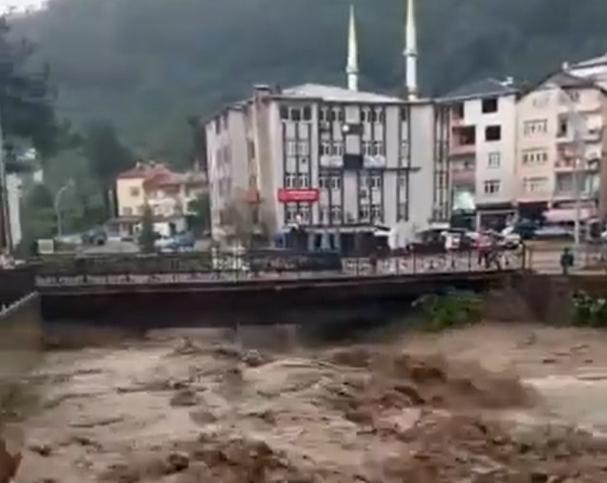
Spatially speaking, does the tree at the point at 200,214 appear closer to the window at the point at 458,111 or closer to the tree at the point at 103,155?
the tree at the point at 103,155

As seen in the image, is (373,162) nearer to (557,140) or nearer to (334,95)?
(334,95)

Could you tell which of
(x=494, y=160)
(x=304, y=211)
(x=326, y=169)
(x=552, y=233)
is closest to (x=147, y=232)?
(x=304, y=211)

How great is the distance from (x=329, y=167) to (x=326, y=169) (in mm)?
97

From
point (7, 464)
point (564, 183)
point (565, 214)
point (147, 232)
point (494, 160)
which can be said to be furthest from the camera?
point (147, 232)

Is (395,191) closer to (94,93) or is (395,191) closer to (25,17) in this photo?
(94,93)

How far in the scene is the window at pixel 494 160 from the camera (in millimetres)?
26156

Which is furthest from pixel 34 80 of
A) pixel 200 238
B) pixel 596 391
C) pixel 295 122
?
pixel 596 391

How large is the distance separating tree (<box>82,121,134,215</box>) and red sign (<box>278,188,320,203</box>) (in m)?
11.4

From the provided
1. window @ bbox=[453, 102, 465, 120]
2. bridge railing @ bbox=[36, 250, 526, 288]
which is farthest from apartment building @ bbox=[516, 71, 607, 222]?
bridge railing @ bbox=[36, 250, 526, 288]

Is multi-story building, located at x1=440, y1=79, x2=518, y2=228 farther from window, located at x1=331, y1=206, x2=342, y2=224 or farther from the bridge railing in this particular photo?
the bridge railing

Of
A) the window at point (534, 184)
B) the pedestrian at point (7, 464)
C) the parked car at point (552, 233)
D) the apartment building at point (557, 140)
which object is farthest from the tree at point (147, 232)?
the pedestrian at point (7, 464)

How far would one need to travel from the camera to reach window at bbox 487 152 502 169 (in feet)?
85.8

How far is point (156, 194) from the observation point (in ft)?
100

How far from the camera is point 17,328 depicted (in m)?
14.3
